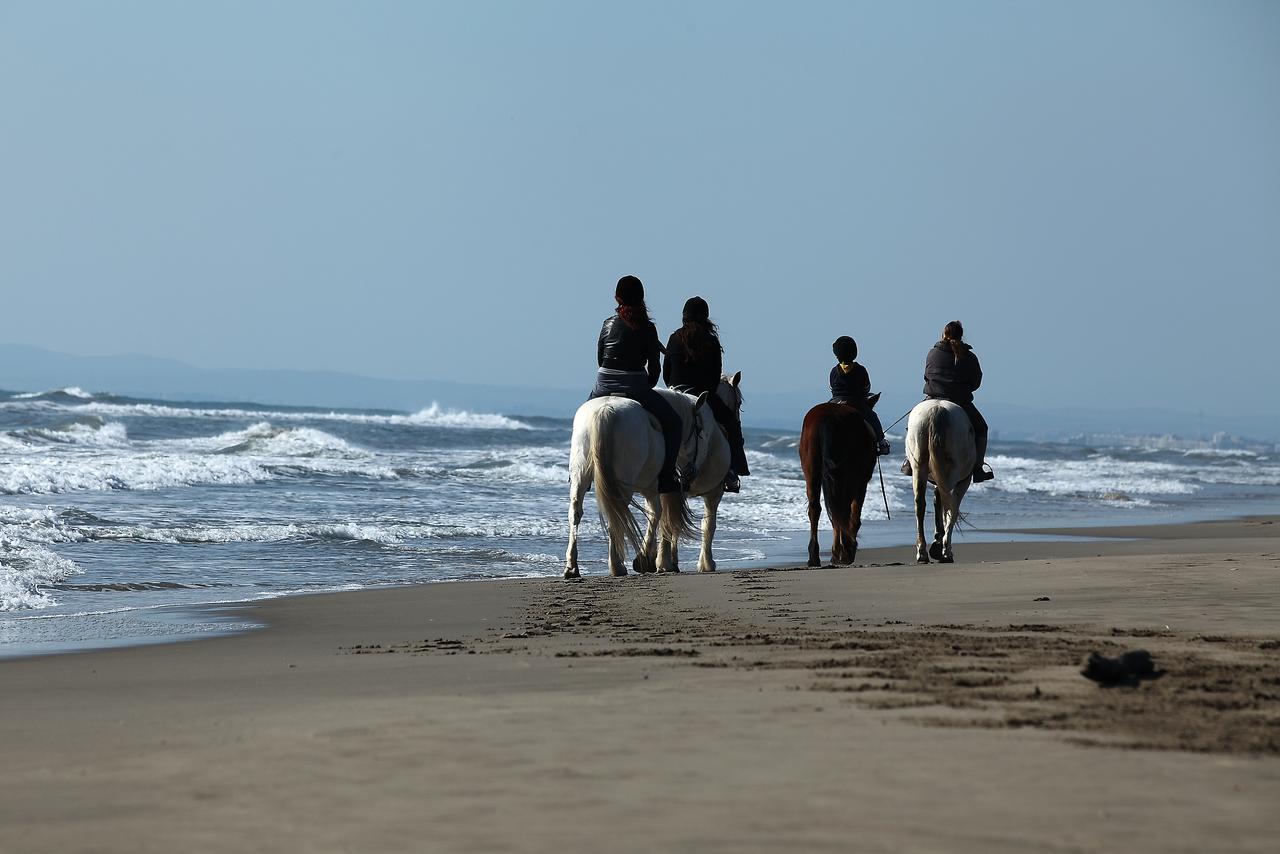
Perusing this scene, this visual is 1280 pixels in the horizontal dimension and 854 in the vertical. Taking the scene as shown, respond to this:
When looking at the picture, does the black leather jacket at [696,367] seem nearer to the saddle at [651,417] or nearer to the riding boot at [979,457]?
the saddle at [651,417]

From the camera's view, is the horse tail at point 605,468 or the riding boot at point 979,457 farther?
the riding boot at point 979,457

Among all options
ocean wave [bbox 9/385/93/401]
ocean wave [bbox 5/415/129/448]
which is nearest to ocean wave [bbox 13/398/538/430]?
ocean wave [bbox 9/385/93/401]

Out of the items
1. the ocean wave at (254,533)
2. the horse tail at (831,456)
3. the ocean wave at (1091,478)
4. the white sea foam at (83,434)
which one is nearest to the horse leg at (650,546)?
the horse tail at (831,456)

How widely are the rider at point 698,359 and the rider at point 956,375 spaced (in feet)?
7.14

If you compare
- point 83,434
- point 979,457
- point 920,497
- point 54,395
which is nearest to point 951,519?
point 920,497

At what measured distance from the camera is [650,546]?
36.1 feet

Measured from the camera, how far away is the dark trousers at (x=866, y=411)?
40.1ft

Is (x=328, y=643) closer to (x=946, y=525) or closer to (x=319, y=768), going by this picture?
(x=319, y=768)

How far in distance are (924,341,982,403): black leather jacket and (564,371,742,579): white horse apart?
2.12 meters

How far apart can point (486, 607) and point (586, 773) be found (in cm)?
545


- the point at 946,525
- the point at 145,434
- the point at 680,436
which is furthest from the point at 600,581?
the point at 145,434

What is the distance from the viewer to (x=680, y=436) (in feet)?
35.8

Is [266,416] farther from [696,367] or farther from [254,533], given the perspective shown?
[696,367]

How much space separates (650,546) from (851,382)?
103 inches
